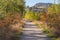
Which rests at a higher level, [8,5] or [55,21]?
[8,5]

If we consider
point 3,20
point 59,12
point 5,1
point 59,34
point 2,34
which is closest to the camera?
point 2,34

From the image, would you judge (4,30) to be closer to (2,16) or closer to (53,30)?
(2,16)

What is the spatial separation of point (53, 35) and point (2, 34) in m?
4.87

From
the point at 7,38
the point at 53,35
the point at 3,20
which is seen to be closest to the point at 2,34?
the point at 7,38

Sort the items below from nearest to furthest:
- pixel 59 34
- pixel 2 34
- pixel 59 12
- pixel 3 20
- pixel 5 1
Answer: pixel 2 34
pixel 3 20
pixel 59 34
pixel 59 12
pixel 5 1

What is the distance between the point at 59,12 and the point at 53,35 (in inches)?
82.4

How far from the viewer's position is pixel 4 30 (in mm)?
12461

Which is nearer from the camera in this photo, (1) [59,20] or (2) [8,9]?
(1) [59,20]

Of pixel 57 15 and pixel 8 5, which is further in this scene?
pixel 8 5

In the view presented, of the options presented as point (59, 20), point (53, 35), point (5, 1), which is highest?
point (5, 1)

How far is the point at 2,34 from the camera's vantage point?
11992 millimetres

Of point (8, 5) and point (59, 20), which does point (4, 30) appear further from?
point (8, 5)

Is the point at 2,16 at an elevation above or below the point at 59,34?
above

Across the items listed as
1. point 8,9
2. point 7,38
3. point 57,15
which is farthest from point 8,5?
point 7,38
